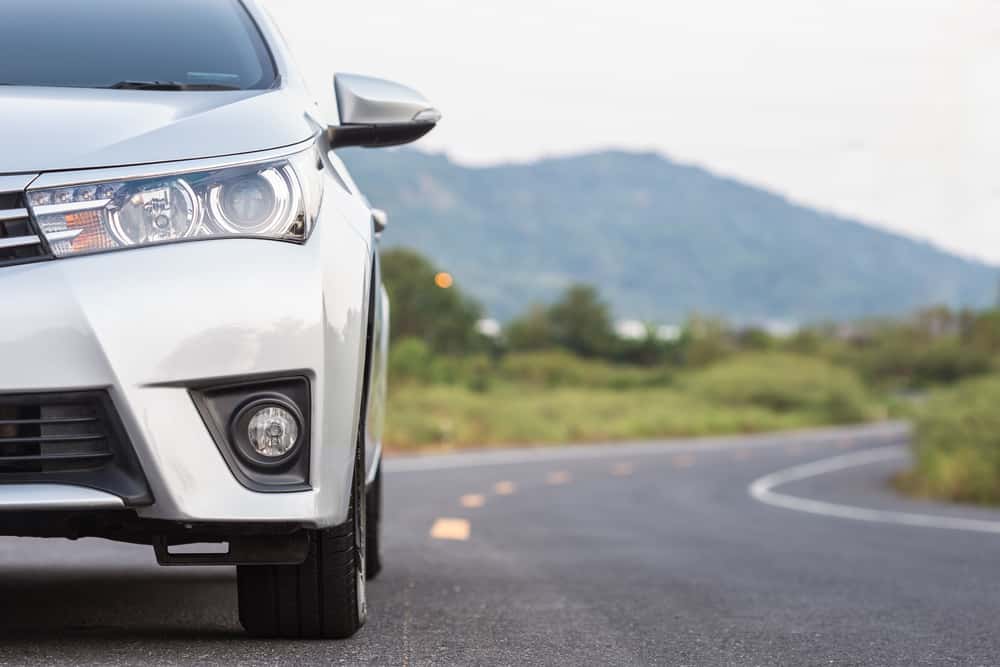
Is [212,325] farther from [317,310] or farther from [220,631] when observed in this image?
[220,631]

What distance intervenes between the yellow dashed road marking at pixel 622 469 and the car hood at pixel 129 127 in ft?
74.3

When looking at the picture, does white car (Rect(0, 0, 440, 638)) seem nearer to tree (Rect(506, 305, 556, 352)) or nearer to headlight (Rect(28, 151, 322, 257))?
headlight (Rect(28, 151, 322, 257))

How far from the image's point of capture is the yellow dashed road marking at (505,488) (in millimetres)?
18609

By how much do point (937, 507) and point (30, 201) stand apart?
56.6 ft

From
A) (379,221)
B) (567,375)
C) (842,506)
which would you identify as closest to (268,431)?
(379,221)

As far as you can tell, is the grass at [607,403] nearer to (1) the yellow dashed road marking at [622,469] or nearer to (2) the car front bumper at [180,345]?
(1) the yellow dashed road marking at [622,469]

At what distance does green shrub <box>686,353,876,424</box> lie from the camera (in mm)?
69188

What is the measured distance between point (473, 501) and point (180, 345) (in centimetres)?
1294

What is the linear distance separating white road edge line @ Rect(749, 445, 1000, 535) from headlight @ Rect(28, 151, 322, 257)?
33.4 feet

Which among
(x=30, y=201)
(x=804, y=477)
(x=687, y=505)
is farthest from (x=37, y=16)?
(x=804, y=477)

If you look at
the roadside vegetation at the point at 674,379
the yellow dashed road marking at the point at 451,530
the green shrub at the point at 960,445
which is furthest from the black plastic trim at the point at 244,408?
the roadside vegetation at the point at 674,379

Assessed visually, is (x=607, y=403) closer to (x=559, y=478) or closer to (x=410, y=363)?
(x=410, y=363)

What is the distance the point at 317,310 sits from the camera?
10.7 ft

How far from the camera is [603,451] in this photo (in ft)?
114
